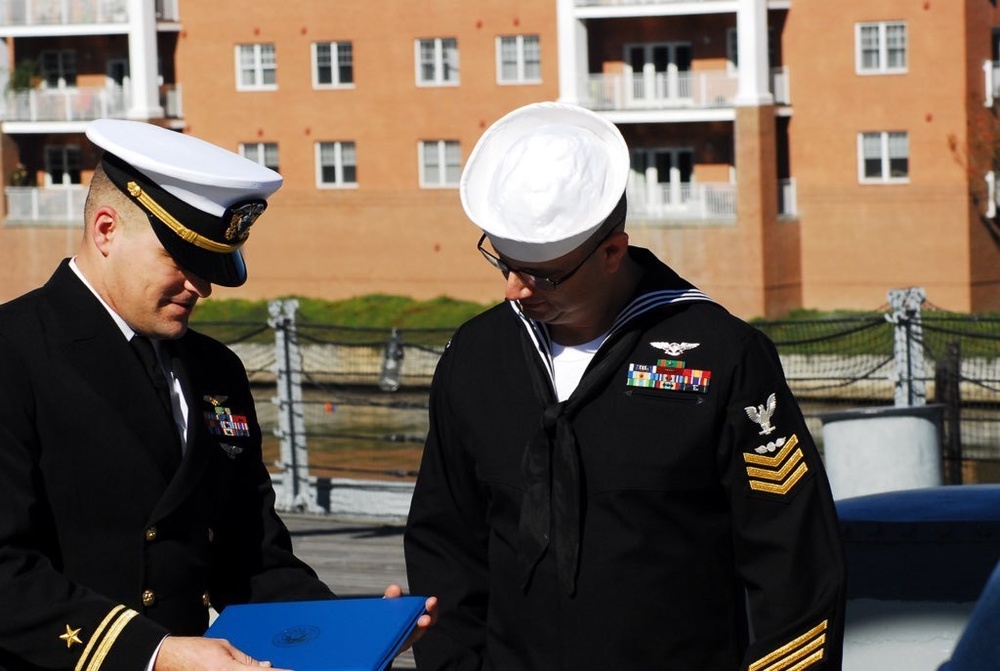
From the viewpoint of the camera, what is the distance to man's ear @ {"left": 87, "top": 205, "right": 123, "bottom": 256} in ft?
11.9

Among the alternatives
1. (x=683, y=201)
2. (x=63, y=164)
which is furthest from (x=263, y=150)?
(x=683, y=201)

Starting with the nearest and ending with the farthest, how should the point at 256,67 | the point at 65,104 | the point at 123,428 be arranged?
1. the point at 123,428
2. the point at 256,67
3. the point at 65,104

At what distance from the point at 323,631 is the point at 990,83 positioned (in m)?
33.4

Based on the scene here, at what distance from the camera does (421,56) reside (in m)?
38.4

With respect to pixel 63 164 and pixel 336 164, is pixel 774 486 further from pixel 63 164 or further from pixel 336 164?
pixel 63 164

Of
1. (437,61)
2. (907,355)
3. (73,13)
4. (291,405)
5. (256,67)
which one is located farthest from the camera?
(73,13)

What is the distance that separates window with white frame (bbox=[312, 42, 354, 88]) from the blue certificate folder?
3627cm

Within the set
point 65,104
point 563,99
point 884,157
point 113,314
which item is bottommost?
point 884,157

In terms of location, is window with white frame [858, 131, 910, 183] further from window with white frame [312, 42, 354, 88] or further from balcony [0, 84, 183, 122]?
balcony [0, 84, 183, 122]

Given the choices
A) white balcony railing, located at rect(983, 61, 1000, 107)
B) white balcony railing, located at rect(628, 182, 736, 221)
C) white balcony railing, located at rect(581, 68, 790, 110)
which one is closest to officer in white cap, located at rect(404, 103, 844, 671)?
white balcony railing, located at rect(628, 182, 736, 221)

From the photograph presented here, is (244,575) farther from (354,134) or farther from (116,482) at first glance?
(354,134)

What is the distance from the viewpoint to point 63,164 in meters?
41.7

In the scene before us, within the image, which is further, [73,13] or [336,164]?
[73,13]

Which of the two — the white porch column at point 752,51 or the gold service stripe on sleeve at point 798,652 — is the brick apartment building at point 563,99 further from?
the gold service stripe on sleeve at point 798,652
